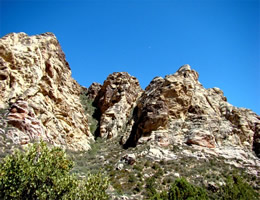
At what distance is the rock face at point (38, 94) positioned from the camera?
22375 mm

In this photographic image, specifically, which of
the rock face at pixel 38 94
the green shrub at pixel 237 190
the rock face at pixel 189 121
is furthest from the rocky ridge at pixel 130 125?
the green shrub at pixel 237 190

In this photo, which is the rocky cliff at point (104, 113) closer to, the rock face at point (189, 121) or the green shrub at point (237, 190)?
the rock face at point (189, 121)

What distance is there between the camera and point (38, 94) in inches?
1039

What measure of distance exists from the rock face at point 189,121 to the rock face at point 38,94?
9854mm

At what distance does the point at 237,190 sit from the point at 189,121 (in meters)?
12.6

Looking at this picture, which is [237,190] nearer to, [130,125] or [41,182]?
[41,182]

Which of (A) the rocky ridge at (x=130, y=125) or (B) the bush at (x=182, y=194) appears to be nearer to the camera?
(B) the bush at (x=182, y=194)

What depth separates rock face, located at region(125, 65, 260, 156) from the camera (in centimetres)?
2648

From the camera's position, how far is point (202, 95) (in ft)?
114

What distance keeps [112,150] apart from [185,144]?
11295 millimetres

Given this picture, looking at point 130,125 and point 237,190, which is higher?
point 130,125

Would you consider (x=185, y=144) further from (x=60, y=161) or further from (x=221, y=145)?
(x=60, y=161)

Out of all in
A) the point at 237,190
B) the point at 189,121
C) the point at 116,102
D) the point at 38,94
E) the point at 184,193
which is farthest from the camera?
the point at 116,102

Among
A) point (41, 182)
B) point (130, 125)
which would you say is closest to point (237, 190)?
point (41, 182)
